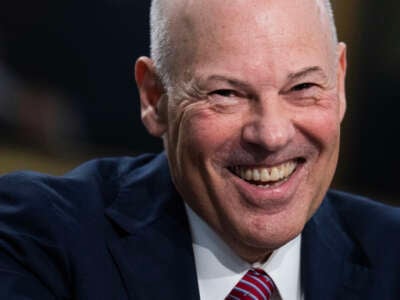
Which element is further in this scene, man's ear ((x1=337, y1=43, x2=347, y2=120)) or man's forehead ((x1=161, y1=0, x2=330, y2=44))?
man's ear ((x1=337, y1=43, x2=347, y2=120))

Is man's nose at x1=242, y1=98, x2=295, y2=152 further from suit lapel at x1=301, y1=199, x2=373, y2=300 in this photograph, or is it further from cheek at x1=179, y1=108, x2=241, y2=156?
suit lapel at x1=301, y1=199, x2=373, y2=300

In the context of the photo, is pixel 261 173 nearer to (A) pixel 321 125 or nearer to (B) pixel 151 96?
(A) pixel 321 125

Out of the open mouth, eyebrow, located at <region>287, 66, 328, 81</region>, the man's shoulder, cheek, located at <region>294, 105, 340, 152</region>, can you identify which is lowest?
the man's shoulder

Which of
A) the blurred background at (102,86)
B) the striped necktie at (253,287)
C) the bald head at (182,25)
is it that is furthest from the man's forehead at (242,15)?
the blurred background at (102,86)

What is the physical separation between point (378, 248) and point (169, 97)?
0.55 m

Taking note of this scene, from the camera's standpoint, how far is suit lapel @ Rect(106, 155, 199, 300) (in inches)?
64.0

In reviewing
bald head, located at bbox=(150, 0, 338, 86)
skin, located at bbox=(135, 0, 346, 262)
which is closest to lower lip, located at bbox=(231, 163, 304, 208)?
skin, located at bbox=(135, 0, 346, 262)

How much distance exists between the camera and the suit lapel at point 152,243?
1.63 metres

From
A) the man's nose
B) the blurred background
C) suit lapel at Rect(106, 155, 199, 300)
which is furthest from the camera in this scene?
the blurred background

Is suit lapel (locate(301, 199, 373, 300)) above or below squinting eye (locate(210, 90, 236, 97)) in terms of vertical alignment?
below

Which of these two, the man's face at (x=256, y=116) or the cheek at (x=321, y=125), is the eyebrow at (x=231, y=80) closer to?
the man's face at (x=256, y=116)

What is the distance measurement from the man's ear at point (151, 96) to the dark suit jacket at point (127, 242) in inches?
5.0

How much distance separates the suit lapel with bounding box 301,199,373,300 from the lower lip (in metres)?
0.20

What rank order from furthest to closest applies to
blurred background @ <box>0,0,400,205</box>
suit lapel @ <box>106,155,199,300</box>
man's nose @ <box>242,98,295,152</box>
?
blurred background @ <box>0,0,400,205</box> → suit lapel @ <box>106,155,199,300</box> → man's nose @ <box>242,98,295,152</box>
